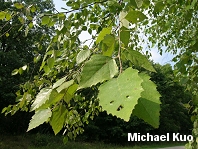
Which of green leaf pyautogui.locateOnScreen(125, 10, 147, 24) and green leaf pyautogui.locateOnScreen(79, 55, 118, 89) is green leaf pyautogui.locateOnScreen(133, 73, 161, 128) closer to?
green leaf pyautogui.locateOnScreen(79, 55, 118, 89)

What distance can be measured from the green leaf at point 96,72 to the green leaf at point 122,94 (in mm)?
34

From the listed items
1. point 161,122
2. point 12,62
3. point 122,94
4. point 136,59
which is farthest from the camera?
point 161,122

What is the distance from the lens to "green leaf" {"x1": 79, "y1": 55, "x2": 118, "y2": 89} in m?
0.47

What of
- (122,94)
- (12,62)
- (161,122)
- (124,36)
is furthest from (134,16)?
(161,122)

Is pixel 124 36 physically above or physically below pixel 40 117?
above

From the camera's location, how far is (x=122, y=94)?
393 millimetres

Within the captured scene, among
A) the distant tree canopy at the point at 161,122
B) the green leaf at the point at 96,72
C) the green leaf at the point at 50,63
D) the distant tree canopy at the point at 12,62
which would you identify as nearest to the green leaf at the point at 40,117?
the green leaf at the point at 96,72

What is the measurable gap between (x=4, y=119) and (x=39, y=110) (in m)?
17.2

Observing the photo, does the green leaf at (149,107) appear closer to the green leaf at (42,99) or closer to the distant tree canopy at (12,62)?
the green leaf at (42,99)

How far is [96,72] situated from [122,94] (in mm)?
98

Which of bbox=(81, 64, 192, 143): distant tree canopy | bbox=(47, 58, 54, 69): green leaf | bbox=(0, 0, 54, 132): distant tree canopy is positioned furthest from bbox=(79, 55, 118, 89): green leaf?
bbox=(81, 64, 192, 143): distant tree canopy

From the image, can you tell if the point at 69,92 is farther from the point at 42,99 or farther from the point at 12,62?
the point at 12,62

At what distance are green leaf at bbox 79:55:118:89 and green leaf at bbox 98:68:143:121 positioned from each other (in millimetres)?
34

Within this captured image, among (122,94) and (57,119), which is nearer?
(122,94)
